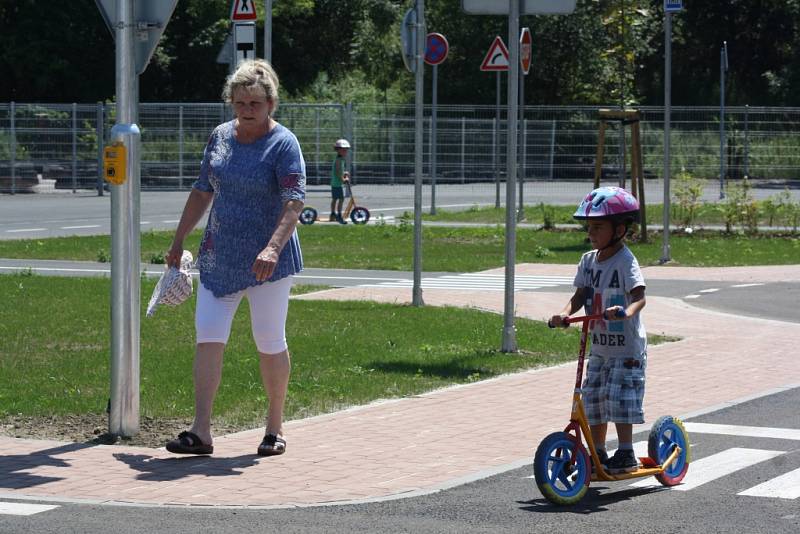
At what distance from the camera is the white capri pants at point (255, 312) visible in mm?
8164

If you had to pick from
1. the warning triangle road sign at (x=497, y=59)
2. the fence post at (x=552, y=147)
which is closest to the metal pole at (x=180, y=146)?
the fence post at (x=552, y=147)

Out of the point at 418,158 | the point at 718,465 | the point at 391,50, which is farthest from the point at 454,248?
the point at 391,50

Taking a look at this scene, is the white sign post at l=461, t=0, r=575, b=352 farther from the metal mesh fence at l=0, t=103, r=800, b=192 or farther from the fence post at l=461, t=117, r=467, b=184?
the fence post at l=461, t=117, r=467, b=184

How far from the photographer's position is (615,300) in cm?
743

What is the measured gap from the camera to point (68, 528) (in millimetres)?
6535

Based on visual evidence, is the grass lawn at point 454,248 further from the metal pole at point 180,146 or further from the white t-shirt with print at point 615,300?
the metal pole at point 180,146

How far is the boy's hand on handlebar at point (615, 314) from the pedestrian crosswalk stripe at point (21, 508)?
269 cm

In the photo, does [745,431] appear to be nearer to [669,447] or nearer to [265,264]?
[669,447]

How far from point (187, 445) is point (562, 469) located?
210 cm

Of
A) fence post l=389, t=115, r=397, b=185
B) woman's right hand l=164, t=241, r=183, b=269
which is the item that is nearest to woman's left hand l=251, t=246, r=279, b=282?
woman's right hand l=164, t=241, r=183, b=269

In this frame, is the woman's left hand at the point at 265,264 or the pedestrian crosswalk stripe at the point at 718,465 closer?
the pedestrian crosswalk stripe at the point at 718,465

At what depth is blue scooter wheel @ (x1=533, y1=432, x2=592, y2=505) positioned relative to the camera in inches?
274

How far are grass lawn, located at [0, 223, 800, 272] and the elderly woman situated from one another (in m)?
12.0

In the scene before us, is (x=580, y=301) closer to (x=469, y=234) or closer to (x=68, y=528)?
(x=68, y=528)
